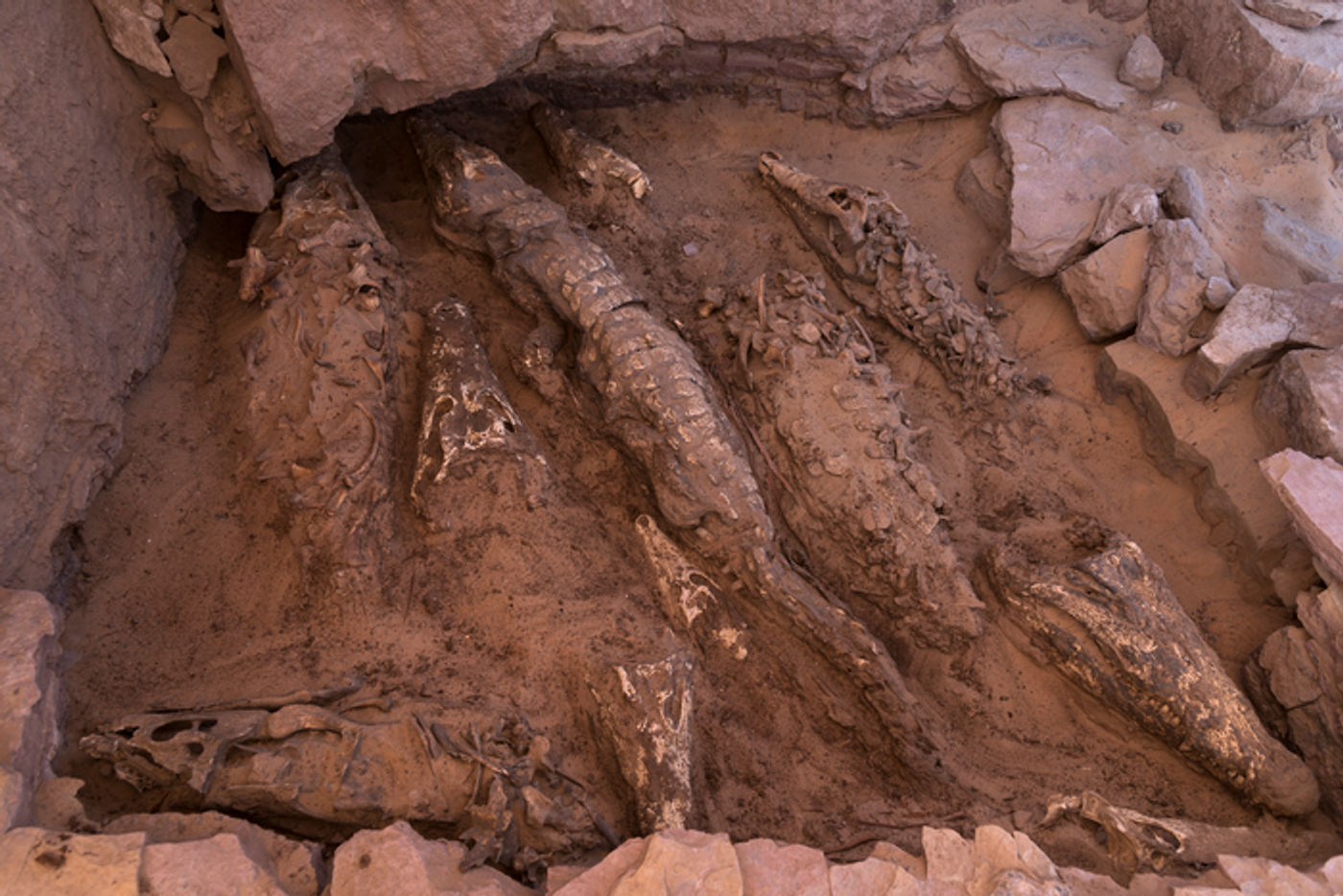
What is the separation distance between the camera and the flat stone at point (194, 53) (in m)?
3.00

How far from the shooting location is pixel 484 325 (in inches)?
150

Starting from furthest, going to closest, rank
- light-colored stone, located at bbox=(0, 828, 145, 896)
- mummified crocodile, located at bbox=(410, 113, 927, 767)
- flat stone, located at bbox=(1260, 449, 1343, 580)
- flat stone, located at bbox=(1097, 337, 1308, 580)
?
flat stone, located at bbox=(1097, 337, 1308, 580) → mummified crocodile, located at bbox=(410, 113, 927, 767) → flat stone, located at bbox=(1260, 449, 1343, 580) → light-colored stone, located at bbox=(0, 828, 145, 896)

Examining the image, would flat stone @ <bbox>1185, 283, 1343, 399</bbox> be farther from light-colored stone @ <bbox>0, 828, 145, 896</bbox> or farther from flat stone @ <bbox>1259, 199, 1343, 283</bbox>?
light-colored stone @ <bbox>0, 828, 145, 896</bbox>

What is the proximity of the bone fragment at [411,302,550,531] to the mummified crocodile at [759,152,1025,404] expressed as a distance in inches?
75.3

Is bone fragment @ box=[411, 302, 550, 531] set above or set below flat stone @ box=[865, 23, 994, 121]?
below

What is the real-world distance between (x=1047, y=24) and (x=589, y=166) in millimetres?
2774

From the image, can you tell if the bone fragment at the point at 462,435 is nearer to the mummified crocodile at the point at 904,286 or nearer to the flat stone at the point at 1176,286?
the mummified crocodile at the point at 904,286

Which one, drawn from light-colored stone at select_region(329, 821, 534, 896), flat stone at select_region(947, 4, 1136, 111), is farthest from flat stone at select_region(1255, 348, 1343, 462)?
light-colored stone at select_region(329, 821, 534, 896)

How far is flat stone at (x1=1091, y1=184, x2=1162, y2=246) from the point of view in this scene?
3.95 meters

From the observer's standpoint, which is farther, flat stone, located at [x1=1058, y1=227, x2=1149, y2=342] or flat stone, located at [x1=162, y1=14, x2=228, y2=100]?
flat stone, located at [x1=1058, y1=227, x2=1149, y2=342]

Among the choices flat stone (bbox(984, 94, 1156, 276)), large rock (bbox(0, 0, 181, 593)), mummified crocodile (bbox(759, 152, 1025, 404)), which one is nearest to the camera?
large rock (bbox(0, 0, 181, 593))

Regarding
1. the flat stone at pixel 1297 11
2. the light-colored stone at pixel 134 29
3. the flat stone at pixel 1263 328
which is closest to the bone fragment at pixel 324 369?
the light-colored stone at pixel 134 29

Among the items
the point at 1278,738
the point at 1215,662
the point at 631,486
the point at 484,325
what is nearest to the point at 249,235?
the point at 484,325

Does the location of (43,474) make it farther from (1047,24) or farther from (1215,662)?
(1047,24)
